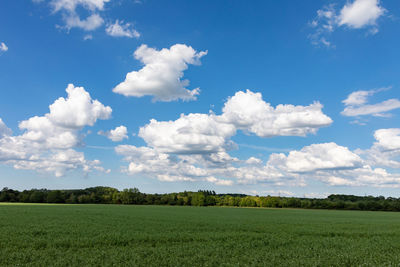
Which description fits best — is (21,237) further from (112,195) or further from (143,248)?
(112,195)

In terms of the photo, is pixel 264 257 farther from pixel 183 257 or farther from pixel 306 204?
pixel 306 204

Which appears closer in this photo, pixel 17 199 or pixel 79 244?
pixel 79 244

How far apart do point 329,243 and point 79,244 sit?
2050 cm

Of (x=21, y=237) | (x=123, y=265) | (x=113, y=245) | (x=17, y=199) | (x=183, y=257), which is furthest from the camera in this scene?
(x=17, y=199)

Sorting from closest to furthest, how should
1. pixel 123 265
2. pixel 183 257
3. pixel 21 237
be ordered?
pixel 123 265 → pixel 183 257 → pixel 21 237

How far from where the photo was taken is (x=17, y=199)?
14225 centimetres

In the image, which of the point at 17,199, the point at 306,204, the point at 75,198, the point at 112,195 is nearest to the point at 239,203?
the point at 306,204

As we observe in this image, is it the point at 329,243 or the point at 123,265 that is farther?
the point at 329,243

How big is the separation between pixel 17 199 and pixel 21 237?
5526 inches

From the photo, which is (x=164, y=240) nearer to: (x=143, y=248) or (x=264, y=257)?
(x=143, y=248)

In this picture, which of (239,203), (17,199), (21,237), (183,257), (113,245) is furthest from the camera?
(239,203)

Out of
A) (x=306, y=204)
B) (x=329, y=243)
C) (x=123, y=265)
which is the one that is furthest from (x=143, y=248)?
(x=306, y=204)

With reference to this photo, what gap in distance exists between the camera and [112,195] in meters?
158

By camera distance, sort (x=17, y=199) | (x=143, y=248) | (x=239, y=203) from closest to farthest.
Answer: (x=143, y=248) → (x=17, y=199) → (x=239, y=203)
